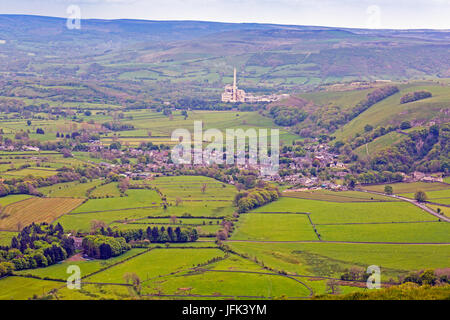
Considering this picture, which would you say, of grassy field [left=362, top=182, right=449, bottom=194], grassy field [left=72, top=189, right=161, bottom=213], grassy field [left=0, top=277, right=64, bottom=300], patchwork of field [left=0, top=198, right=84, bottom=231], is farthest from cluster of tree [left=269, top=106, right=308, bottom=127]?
grassy field [left=0, top=277, right=64, bottom=300]

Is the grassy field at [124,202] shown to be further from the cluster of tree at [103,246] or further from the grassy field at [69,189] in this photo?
the cluster of tree at [103,246]

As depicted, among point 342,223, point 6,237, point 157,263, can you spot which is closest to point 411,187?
point 342,223

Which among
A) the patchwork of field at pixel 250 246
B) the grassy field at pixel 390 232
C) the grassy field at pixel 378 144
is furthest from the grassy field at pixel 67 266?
the grassy field at pixel 378 144

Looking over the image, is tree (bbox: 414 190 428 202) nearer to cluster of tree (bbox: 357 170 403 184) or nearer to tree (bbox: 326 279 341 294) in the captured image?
cluster of tree (bbox: 357 170 403 184)
